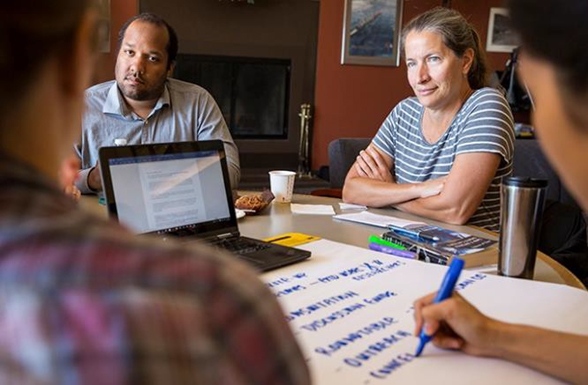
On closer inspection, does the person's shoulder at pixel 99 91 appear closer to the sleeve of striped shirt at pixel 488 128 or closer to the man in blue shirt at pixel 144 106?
the man in blue shirt at pixel 144 106

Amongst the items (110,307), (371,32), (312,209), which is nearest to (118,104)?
(312,209)

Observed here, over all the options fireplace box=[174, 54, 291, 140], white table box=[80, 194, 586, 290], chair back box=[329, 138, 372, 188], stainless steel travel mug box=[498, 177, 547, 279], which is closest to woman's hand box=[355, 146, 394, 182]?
white table box=[80, 194, 586, 290]

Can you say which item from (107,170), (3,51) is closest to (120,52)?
(107,170)

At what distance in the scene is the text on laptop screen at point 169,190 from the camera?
108 cm

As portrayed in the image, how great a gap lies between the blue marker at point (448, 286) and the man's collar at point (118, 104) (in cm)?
147

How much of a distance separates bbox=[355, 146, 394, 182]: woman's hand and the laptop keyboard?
2.51ft

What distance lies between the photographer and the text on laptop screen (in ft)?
3.56

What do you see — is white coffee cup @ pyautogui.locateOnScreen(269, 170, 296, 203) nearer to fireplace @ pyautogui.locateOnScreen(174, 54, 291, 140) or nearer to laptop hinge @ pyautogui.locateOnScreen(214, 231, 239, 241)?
laptop hinge @ pyautogui.locateOnScreen(214, 231, 239, 241)

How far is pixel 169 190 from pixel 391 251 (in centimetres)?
45

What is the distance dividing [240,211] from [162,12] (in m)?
3.05

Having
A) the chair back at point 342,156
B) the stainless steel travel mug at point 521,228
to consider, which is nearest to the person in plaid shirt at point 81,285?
the stainless steel travel mug at point 521,228

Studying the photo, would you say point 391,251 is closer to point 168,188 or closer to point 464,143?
point 168,188

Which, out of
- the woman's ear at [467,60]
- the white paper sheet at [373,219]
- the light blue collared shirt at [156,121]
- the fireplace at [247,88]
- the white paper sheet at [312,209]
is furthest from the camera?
the fireplace at [247,88]

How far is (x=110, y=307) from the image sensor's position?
0.32 meters
